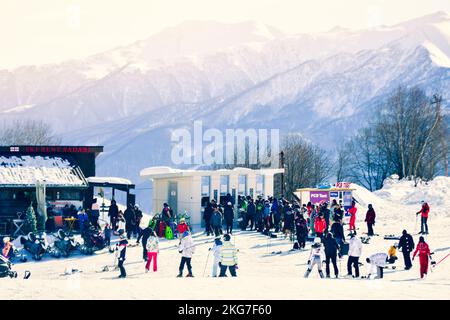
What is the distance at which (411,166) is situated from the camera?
65.1m

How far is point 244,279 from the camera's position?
18.8m

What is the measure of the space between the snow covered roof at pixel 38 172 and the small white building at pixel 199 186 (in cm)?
344

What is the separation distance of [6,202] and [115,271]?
13224 millimetres

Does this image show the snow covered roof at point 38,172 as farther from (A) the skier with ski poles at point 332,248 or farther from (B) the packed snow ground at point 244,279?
(A) the skier with ski poles at point 332,248

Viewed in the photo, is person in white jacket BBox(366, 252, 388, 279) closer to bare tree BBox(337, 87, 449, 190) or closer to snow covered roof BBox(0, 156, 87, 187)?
snow covered roof BBox(0, 156, 87, 187)

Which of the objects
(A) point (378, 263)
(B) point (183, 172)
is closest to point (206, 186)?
(B) point (183, 172)

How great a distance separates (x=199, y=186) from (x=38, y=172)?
23.6 ft

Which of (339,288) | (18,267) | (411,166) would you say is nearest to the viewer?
(339,288)

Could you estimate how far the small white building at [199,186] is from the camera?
33469 millimetres

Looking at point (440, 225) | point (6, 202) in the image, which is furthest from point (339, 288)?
point (6, 202)

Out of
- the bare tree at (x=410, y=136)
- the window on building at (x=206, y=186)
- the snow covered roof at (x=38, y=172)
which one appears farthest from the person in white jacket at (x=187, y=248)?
the bare tree at (x=410, y=136)

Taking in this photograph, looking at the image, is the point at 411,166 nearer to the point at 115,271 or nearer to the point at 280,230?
the point at 280,230

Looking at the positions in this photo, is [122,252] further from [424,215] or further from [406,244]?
[424,215]
